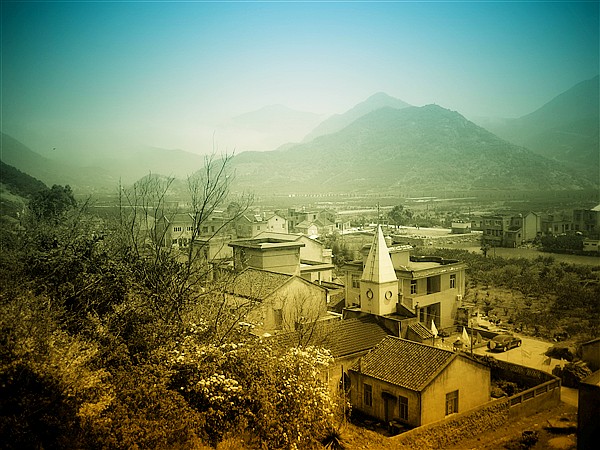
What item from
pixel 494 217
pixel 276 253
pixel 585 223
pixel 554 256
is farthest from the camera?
pixel 494 217

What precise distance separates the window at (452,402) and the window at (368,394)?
209 cm

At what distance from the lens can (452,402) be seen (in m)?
12.9

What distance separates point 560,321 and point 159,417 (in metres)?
23.8

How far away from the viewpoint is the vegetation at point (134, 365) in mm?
7273

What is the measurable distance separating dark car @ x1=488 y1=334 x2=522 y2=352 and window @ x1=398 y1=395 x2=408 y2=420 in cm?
974

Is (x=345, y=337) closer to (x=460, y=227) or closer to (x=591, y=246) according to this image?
(x=591, y=246)

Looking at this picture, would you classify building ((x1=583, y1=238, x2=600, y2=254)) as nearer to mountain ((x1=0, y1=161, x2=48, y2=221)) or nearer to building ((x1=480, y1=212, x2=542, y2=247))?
building ((x1=480, y1=212, x2=542, y2=247))

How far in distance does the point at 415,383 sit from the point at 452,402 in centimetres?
148

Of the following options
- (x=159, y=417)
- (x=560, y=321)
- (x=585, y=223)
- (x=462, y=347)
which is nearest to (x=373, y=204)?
(x=585, y=223)

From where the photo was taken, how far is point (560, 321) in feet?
81.6

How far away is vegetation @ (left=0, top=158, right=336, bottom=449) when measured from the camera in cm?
727

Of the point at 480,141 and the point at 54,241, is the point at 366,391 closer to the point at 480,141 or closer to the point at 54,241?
the point at 54,241

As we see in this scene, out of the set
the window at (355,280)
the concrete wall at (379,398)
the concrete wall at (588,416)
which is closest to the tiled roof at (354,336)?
the concrete wall at (379,398)

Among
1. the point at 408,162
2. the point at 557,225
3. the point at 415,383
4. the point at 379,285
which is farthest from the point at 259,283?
the point at 408,162
